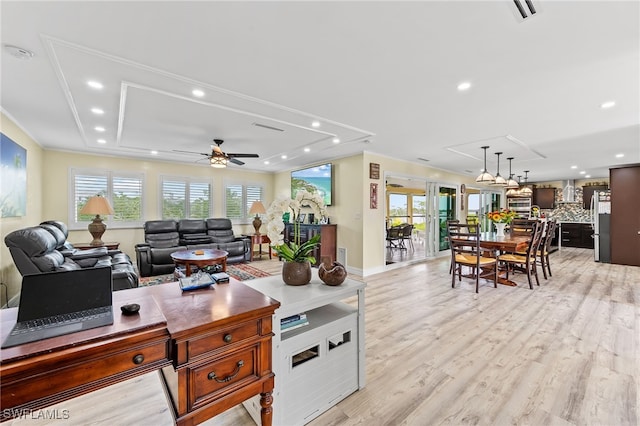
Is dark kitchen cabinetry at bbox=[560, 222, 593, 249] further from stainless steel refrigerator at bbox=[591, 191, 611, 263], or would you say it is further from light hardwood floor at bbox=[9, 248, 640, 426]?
light hardwood floor at bbox=[9, 248, 640, 426]

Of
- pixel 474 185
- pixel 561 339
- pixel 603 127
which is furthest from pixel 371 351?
pixel 474 185

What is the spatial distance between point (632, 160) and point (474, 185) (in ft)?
11.0

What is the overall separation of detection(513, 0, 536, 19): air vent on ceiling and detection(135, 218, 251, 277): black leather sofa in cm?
590

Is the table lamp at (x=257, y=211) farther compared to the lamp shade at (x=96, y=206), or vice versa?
the table lamp at (x=257, y=211)

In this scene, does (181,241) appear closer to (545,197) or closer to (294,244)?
(294,244)

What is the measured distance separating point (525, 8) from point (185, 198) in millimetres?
7161

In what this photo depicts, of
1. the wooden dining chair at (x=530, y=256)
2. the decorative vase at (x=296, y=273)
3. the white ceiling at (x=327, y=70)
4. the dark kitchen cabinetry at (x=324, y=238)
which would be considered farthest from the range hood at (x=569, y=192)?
the decorative vase at (x=296, y=273)

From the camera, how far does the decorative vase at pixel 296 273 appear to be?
75.0 inches

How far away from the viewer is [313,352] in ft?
5.83

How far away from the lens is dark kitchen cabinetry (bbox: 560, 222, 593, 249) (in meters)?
8.76

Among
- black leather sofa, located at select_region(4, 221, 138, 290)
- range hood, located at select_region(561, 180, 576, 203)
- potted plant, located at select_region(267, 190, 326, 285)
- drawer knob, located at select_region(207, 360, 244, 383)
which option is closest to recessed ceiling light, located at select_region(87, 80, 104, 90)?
black leather sofa, located at select_region(4, 221, 138, 290)

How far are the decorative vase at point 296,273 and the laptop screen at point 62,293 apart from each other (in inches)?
39.3

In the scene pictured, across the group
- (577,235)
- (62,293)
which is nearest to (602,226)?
(577,235)

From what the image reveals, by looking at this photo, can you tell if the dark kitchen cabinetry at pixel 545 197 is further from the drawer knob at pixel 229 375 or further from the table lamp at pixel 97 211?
the table lamp at pixel 97 211
